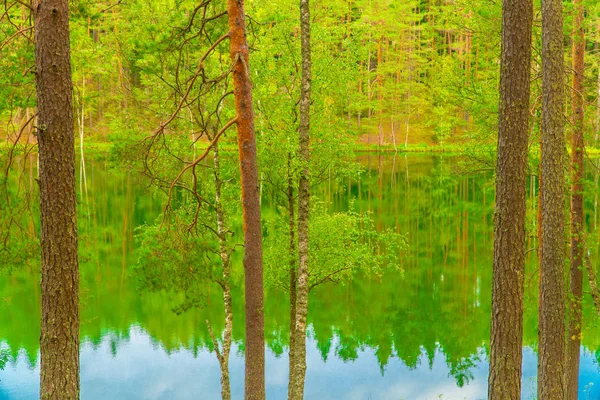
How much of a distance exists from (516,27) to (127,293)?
20.1 meters

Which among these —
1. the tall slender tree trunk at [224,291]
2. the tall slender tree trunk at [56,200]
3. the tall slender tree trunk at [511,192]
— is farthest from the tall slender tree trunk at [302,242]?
the tall slender tree trunk at [56,200]

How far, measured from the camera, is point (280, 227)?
16172mm

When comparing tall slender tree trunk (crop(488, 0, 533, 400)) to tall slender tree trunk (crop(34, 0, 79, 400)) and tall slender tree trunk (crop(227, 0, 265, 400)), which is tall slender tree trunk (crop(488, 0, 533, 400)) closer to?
tall slender tree trunk (crop(227, 0, 265, 400))

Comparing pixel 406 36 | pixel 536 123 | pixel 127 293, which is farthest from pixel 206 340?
pixel 406 36

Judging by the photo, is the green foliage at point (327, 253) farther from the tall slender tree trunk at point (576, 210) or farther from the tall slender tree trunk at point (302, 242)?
the tall slender tree trunk at point (576, 210)

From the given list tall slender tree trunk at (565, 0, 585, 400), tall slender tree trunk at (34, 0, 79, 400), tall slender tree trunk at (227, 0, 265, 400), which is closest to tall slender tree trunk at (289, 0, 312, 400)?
tall slender tree trunk at (565, 0, 585, 400)

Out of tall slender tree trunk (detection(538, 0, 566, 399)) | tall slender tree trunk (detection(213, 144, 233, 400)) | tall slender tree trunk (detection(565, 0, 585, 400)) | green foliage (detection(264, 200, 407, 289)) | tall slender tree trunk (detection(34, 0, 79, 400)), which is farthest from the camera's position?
green foliage (detection(264, 200, 407, 289))

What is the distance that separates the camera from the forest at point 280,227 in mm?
7180

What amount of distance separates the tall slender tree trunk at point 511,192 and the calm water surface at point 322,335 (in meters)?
6.20

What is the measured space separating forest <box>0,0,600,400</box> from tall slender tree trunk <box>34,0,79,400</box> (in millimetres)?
20

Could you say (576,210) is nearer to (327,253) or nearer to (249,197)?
(327,253)

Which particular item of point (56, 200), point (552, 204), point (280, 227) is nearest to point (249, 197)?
point (56, 200)

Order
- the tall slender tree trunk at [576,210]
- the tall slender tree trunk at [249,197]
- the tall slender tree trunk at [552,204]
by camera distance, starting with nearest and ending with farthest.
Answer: the tall slender tree trunk at [249,197]
the tall slender tree trunk at [552,204]
the tall slender tree trunk at [576,210]

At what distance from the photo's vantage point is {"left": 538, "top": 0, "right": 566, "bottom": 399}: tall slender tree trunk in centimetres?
969
